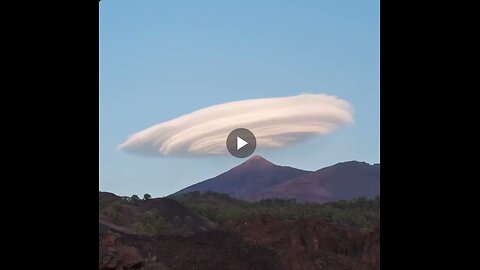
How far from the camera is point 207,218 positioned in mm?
30625
